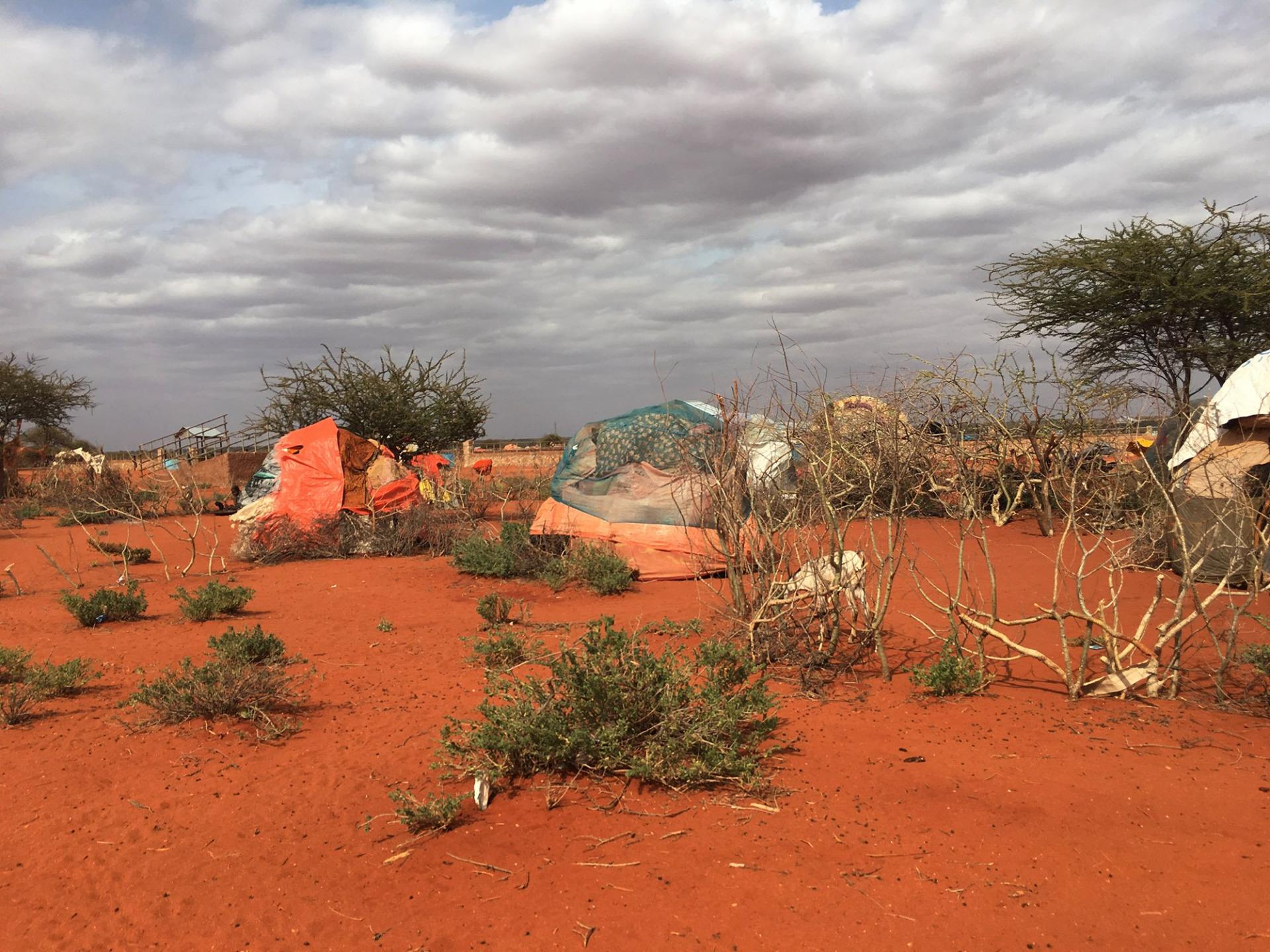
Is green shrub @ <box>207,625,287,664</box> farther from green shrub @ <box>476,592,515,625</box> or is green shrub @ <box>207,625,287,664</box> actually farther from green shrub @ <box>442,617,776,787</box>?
green shrub @ <box>442,617,776,787</box>

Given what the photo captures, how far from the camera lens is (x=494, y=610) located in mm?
8484

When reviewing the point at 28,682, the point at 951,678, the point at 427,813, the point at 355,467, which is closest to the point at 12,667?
the point at 28,682

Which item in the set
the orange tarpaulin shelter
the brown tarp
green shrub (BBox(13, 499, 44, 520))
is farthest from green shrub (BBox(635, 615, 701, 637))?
green shrub (BBox(13, 499, 44, 520))

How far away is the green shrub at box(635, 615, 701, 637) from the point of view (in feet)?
25.0

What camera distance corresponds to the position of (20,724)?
5.54 m

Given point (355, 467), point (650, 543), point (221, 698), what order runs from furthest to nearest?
point (355, 467) < point (650, 543) < point (221, 698)

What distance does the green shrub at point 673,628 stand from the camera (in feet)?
25.0

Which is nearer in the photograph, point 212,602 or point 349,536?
point 212,602

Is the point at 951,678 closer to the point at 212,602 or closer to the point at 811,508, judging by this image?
the point at 811,508

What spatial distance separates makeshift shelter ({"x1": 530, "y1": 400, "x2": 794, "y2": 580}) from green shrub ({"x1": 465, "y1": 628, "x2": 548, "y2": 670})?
323 cm

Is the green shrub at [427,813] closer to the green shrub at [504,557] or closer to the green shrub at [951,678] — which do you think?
the green shrub at [951,678]

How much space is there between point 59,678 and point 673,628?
4.58m

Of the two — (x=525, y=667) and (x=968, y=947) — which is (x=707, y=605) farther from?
(x=968, y=947)

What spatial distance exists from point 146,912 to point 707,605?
5.71 metres
